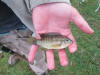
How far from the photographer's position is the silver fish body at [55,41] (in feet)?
4.69

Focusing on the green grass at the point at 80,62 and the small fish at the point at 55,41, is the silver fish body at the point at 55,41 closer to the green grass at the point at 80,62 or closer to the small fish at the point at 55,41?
the small fish at the point at 55,41

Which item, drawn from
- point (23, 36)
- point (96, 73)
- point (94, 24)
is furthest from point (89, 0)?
point (23, 36)

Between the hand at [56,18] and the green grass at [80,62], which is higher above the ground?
the hand at [56,18]

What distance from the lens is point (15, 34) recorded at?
2062 mm

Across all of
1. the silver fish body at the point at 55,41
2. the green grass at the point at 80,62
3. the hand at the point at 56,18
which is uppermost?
the hand at the point at 56,18

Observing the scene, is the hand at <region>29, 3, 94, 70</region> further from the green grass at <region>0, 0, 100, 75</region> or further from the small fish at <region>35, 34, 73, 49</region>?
the green grass at <region>0, 0, 100, 75</region>

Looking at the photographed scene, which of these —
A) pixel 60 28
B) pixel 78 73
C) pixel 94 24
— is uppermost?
pixel 60 28

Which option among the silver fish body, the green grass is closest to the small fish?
the silver fish body

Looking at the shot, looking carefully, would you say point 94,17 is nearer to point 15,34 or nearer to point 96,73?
point 96,73

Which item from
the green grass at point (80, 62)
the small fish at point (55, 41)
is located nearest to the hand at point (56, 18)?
the small fish at point (55, 41)

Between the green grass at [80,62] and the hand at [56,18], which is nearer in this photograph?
the hand at [56,18]

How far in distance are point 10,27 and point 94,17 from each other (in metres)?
2.49

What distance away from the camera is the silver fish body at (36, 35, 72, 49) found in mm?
1429

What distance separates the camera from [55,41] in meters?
1.45
